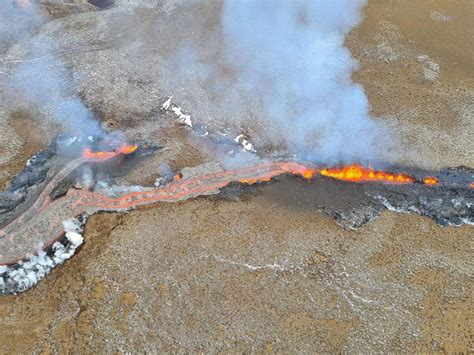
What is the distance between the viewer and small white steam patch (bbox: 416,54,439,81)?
71.4ft

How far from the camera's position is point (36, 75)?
66.5ft

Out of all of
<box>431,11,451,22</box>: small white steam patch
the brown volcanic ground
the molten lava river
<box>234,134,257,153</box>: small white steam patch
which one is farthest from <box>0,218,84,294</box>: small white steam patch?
<box>431,11,451,22</box>: small white steam patch

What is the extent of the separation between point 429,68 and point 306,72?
6718 mm

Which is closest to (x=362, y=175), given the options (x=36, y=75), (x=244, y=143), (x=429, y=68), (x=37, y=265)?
(x=244, y=143)

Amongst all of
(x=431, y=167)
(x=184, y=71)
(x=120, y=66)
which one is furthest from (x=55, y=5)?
(x=431, y=167)

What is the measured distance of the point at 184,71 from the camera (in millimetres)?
21094

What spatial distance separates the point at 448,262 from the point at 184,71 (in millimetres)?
14447

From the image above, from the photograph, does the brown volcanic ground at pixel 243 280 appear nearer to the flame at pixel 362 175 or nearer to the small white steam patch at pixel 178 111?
the small white steam patch at pixel 178 111

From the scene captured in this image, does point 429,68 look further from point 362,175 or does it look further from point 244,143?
point 244,143

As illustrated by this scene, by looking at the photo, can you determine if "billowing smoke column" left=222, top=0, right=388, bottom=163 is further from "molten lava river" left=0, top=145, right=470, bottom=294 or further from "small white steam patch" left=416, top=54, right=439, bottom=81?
"small white steam patch" left=416, top=54, right=439, bottom=81

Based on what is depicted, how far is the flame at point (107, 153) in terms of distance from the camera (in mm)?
17141

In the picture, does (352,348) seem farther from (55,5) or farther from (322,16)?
(55,5)

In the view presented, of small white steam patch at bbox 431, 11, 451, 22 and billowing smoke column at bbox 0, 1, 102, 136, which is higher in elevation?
billowing smoke column at bbox 0, 1, 102, 136

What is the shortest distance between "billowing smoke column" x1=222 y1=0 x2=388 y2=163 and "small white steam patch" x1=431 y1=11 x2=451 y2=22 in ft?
15.0
